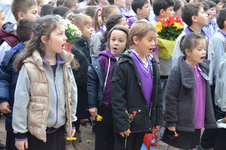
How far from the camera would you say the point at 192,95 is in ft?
12.2

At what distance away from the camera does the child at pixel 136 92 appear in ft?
10.8

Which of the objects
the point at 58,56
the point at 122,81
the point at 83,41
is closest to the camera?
the point at 58,56

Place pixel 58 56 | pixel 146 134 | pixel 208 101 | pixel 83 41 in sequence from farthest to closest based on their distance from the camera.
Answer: pixel 83 41, pixel 208 101, pixel 146 134, pixel 58 56

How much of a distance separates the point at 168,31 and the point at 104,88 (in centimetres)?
177

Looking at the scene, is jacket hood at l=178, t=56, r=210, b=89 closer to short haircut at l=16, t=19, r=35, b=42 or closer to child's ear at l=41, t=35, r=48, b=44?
child's ear at l=41, t=35, r=48, b=44

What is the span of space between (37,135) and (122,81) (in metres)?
1.15

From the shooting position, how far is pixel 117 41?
12.6 ft

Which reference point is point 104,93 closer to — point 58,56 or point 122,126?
point 122,126

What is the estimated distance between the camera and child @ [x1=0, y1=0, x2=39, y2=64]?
380 centimetres

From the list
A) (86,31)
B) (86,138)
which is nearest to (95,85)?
(86,31)

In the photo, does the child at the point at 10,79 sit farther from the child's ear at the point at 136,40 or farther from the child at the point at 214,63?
the child at the point at 214,63

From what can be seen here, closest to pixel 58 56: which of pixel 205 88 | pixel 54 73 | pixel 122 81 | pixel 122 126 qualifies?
pixel 54 73

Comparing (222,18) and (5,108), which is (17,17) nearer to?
(5,108)

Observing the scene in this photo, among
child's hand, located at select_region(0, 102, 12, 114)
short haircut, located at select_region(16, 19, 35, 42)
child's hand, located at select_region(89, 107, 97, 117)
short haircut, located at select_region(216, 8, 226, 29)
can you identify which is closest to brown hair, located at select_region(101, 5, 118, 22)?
short haircut, located at select_region(216, 8, 226, 29)
